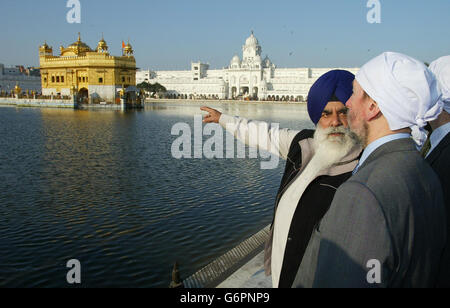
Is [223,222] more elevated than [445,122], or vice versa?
[445,122]

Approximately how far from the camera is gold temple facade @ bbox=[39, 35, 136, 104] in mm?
56750

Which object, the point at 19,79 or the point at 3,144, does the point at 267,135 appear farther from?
the point at 19,79

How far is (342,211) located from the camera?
4.28 ft

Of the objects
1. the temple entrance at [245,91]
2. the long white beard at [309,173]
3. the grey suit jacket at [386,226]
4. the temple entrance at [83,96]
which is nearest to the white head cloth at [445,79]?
the long white beard at [309,173]

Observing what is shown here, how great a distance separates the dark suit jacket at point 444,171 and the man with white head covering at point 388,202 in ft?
1.03

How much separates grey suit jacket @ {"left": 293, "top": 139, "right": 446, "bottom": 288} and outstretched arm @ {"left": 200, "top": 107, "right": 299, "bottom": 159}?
58.9 inches

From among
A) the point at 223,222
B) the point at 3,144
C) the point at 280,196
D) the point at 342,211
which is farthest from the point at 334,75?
the point at 3,144

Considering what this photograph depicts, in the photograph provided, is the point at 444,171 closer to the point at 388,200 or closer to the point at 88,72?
the point at 388,200

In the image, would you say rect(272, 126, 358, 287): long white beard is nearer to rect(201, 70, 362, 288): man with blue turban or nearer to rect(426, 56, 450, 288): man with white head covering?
rect(201, 70, 362, 288): man with blue turban

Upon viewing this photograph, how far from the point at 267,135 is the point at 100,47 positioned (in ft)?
202

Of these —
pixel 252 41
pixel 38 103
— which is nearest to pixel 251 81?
pixel 252 41

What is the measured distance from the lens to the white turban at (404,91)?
148 centimetres

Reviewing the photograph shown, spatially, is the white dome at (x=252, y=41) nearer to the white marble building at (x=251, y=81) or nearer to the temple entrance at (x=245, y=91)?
the white marble building at (x=251, y=81)

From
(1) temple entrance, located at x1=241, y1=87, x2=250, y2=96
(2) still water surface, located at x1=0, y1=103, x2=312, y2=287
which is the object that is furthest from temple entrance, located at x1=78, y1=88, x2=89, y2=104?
(1) temple entrance, located at x1=241, y1=87, x2=250, y2=96
